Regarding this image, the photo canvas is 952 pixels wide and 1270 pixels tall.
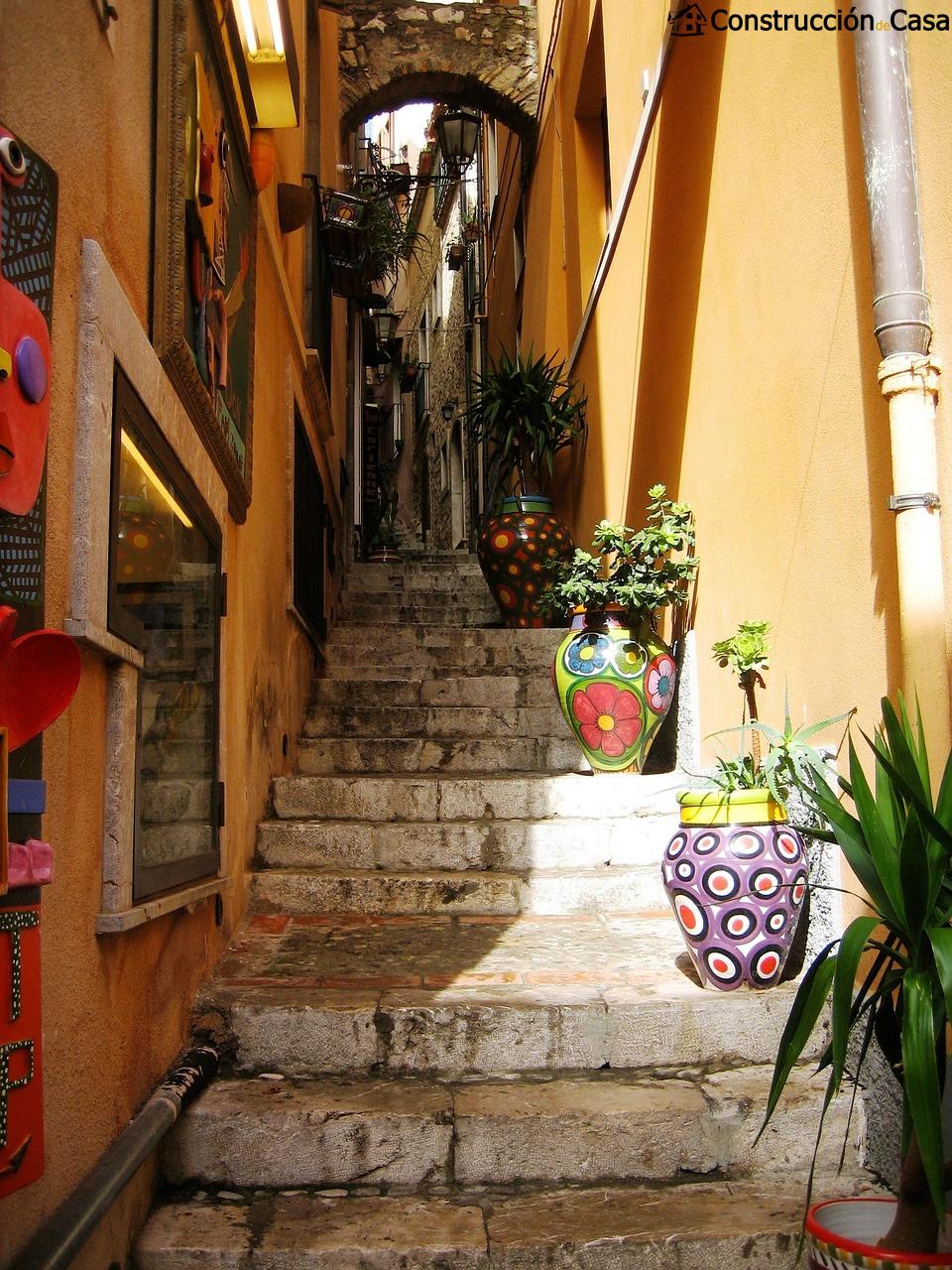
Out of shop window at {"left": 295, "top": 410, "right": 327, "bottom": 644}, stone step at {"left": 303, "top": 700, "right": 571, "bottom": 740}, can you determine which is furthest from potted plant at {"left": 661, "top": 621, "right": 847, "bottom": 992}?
shop window at {"left": 295, "top": 410, "right": 327, "bottom": 644}

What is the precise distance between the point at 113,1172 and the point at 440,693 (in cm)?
343

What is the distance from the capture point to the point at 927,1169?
1.38m

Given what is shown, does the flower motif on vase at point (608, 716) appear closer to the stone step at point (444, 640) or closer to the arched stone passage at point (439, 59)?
the stone step at point (444, 640)

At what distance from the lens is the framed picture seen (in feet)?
7.17

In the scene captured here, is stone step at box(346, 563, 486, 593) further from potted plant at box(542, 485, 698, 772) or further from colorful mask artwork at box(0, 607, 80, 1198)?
colorful mask artwork at box(0, 607, 80, 1198)

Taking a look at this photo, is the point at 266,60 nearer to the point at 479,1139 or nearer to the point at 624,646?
the point at 624,646

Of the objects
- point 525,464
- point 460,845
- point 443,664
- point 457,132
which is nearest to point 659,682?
point 460,845

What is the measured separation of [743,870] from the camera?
8.43 feet

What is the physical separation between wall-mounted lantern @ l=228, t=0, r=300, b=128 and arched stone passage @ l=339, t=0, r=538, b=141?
19.0 ft

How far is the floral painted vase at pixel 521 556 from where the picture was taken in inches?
239

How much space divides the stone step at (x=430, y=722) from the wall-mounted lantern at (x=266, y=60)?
2432mm

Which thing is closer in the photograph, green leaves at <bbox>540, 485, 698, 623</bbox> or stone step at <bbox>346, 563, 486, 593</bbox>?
green leaves at <bbox>540, 485, 698, 623</bbox>

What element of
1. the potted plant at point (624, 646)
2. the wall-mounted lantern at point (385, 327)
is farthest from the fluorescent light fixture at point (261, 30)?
the wall-mounted lantern at point (385, 327)

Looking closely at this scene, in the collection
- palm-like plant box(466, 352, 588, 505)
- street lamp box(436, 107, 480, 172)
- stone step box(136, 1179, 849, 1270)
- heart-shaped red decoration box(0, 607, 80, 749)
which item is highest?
street lamp box(436, 107, 480, 172)
